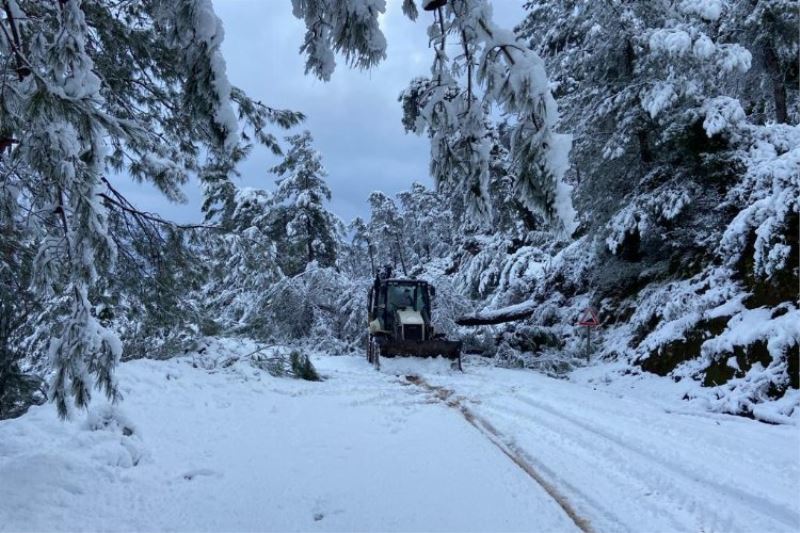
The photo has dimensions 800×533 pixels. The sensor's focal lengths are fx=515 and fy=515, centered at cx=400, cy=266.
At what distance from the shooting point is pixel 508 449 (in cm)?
571

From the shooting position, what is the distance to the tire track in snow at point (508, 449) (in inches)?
157

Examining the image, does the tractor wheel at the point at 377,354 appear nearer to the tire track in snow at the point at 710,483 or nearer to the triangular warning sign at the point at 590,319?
the triangular warning sign at the point at 590,319

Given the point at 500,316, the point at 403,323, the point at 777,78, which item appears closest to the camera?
the point at 403,323

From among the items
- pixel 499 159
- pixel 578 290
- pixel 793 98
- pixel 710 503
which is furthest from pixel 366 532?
pixel 793 98

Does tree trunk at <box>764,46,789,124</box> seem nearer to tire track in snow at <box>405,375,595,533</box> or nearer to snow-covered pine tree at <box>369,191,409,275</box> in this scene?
tire track in snow at <box>405,375,595,533</box>

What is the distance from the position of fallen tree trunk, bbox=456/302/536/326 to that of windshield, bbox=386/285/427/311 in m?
2.29

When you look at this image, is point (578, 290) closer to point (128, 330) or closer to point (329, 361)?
point (329, 361)

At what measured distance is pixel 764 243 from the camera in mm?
8828

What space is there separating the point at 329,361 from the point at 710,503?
43.1ft

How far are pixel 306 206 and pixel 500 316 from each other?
1110cm

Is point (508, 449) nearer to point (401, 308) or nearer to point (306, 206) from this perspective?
point (401, 308)

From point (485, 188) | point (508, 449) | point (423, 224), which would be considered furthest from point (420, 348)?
point (423, 224)

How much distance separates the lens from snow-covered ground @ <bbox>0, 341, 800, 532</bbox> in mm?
3865

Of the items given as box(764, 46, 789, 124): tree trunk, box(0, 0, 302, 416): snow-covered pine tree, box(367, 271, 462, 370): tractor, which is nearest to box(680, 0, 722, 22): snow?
box(764, 46, 789, 124): tree trunk
